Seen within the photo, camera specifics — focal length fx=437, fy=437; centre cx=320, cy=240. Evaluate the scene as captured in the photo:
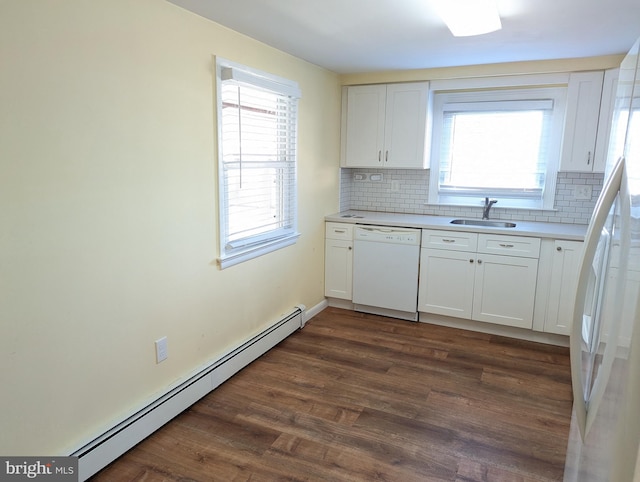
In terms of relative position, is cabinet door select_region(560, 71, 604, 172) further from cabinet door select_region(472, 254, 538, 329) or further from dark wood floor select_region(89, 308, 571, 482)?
dark wood floor select_region(89, 308, 571, 482)

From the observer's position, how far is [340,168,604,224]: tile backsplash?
12.7 ft

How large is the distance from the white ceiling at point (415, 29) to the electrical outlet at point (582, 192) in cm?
111

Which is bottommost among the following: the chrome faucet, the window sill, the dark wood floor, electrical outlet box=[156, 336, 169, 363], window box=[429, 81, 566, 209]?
the dark wood floor

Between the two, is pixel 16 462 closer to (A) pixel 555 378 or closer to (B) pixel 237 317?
(B) pixel 237 317

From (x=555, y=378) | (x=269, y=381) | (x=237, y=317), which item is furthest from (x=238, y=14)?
(x=555, y=378)

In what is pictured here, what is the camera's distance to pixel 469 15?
2348 millimetres

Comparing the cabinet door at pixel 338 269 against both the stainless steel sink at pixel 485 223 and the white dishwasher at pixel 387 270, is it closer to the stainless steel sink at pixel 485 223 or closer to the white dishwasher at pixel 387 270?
the white dishwasher at pixel 387 270

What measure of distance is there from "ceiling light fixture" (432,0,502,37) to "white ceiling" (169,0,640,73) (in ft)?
0.22

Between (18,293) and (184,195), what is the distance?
3.33 feet

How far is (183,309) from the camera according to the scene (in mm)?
2602

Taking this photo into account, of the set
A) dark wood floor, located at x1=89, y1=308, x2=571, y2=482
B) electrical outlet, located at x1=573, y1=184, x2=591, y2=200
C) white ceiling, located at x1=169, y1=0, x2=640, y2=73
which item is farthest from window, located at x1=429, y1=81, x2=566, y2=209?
dark wood floor, located at x1=89, y1=308, x2=571, y2=482

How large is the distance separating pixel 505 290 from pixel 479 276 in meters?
0.23

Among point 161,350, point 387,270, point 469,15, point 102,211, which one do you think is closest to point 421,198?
point 387,270

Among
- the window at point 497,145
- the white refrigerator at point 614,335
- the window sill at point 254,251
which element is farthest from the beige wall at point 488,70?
the white refrigerator at point 614,335
